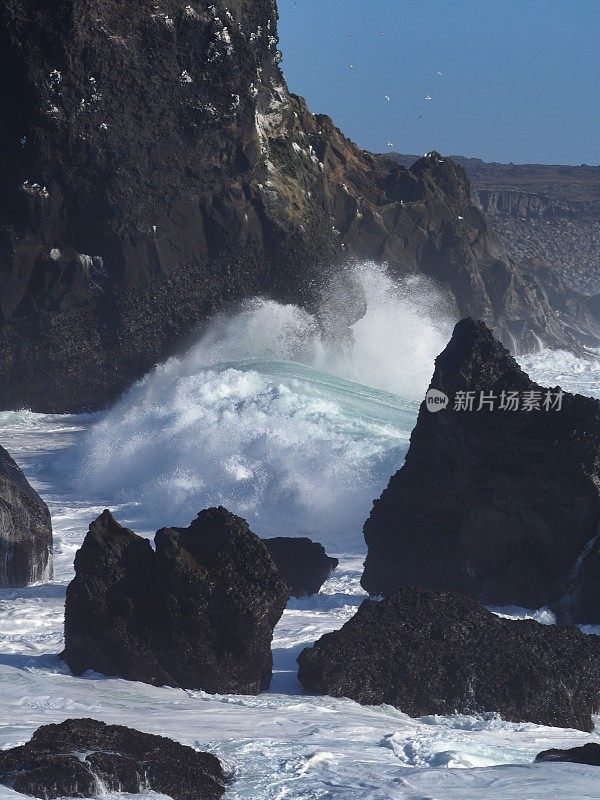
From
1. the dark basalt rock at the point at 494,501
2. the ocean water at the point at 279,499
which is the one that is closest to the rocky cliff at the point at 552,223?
the ocean water at the point at 279,499

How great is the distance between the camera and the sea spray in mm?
17875

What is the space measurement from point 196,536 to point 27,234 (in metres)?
18.1

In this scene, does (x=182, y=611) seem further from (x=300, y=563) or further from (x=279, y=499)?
(x=279, y=499)

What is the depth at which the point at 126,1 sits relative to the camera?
24.9 m

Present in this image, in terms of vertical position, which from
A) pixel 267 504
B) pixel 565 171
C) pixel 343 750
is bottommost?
pixel 343 750

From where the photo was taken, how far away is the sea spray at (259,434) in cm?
1788

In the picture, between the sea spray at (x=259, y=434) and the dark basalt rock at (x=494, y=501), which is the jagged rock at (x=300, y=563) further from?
the sea spray at (x=259, y=434)

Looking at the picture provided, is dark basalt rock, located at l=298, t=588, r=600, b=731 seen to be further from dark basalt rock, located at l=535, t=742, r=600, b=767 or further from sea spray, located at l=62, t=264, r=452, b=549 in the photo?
sea spray, located at l=62, t=264, r=452, b=549

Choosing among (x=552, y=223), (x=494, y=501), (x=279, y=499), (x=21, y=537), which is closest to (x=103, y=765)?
(x=494, y=501)

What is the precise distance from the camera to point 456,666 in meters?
9.66

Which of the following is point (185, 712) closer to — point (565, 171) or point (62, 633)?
point (62, 633)

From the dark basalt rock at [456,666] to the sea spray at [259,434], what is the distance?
6032 millimetres

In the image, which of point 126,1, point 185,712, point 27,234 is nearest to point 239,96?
point 126,1

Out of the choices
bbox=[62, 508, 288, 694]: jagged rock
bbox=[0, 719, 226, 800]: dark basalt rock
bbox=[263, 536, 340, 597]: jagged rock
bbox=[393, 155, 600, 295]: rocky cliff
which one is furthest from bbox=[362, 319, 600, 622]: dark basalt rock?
bbox=[393, 155, 600, 295]: rocky cliff
